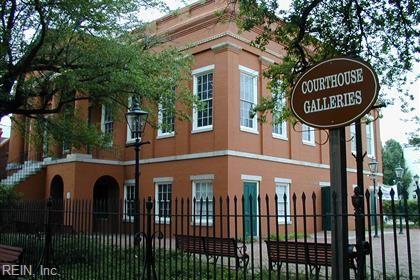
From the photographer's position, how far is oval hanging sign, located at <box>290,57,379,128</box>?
3.80 m

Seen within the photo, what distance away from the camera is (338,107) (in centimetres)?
397

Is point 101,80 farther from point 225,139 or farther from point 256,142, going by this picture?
point 256,142

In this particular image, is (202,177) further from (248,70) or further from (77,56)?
(77,56)

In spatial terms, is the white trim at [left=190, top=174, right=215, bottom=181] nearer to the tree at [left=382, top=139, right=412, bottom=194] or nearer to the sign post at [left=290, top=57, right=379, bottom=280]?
the sign post at [left=290, top=57, right=379, bottom=280]

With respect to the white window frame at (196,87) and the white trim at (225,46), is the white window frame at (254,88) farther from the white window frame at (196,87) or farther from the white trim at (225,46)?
the white window frame at (196,87)

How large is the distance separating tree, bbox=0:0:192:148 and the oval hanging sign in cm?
836

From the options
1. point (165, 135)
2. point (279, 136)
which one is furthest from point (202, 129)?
point (279, 136)

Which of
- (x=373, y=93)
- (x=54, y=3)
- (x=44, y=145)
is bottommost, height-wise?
(x=373, y=93)

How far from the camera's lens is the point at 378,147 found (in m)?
31.2

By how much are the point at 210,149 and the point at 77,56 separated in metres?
8.10

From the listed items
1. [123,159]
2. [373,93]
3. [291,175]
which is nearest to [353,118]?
[373,93]

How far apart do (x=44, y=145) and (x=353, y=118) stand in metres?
16.2

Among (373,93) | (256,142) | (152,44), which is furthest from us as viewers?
(256,142)

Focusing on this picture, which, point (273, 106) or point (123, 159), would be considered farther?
point (123, 159)
